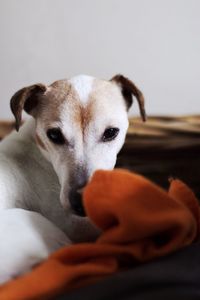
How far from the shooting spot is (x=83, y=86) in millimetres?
1076

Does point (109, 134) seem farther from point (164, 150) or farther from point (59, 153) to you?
point (164, 150)

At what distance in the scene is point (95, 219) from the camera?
0.76 meters

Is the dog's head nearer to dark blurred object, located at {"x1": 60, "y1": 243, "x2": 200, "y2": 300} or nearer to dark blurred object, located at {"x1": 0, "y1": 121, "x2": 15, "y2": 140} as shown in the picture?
dark blurred object, located at {"x1": 60, "y1": 243, "x2": 200, "y2": 300}

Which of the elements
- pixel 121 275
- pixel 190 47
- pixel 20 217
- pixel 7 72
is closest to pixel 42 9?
pixel 7 72

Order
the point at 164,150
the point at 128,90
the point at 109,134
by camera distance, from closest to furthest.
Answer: the point at 109,134, the point at 128,90, the point at 164,150

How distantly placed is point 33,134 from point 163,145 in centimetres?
46

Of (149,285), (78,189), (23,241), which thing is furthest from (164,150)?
(149,285)

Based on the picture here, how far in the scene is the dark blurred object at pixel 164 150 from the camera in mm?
1425

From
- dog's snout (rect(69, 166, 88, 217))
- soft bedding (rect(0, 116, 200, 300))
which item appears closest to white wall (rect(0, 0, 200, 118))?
dog's snout (rect(69, 166, 88, 217))

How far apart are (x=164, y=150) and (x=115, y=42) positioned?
0.47 metres

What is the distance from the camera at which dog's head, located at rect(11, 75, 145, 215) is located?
0.98 meters

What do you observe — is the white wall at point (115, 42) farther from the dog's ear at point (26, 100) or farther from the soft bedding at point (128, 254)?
the soft bedding at point (128, 254)

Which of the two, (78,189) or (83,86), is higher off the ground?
(83,86)

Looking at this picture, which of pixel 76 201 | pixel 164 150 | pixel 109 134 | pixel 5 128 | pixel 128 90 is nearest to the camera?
pixel 76 201
